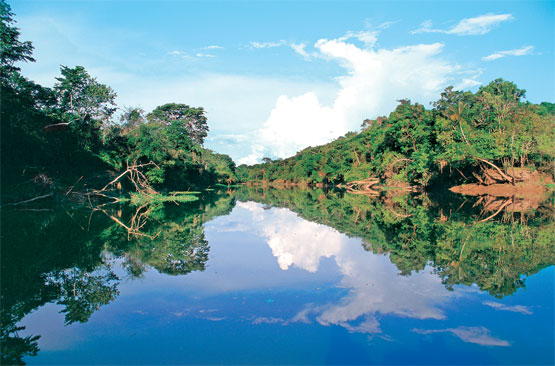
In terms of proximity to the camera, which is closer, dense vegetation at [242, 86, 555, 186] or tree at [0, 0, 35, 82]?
tree at [0, 0, 35, 82]

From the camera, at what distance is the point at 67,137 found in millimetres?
25906

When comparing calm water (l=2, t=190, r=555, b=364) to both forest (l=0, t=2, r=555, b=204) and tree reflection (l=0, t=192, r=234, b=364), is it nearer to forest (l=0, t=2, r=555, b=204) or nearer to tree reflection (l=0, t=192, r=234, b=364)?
tree reflection (l=0, t=192, r=234, b=364)

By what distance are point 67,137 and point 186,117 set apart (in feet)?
119

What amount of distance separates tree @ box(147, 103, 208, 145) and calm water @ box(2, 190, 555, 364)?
51.9 meters

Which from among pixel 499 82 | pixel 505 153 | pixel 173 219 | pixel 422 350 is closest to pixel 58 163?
pixel 173 219

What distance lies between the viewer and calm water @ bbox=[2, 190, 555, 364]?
396cm

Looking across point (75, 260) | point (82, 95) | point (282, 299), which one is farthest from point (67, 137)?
point (282, 299)

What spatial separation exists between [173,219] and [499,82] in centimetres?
7695

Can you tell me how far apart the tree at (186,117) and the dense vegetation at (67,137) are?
71.6ft

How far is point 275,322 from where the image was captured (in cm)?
466

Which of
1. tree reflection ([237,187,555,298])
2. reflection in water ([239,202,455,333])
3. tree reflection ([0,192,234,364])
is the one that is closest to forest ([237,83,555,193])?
tree reflection ([237,187,555,298])

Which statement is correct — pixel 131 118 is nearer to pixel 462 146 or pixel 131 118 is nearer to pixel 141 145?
pixel 141 145

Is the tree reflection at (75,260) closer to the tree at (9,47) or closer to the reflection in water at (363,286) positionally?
the reflection in water at (363,286)

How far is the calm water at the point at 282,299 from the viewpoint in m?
3.96
